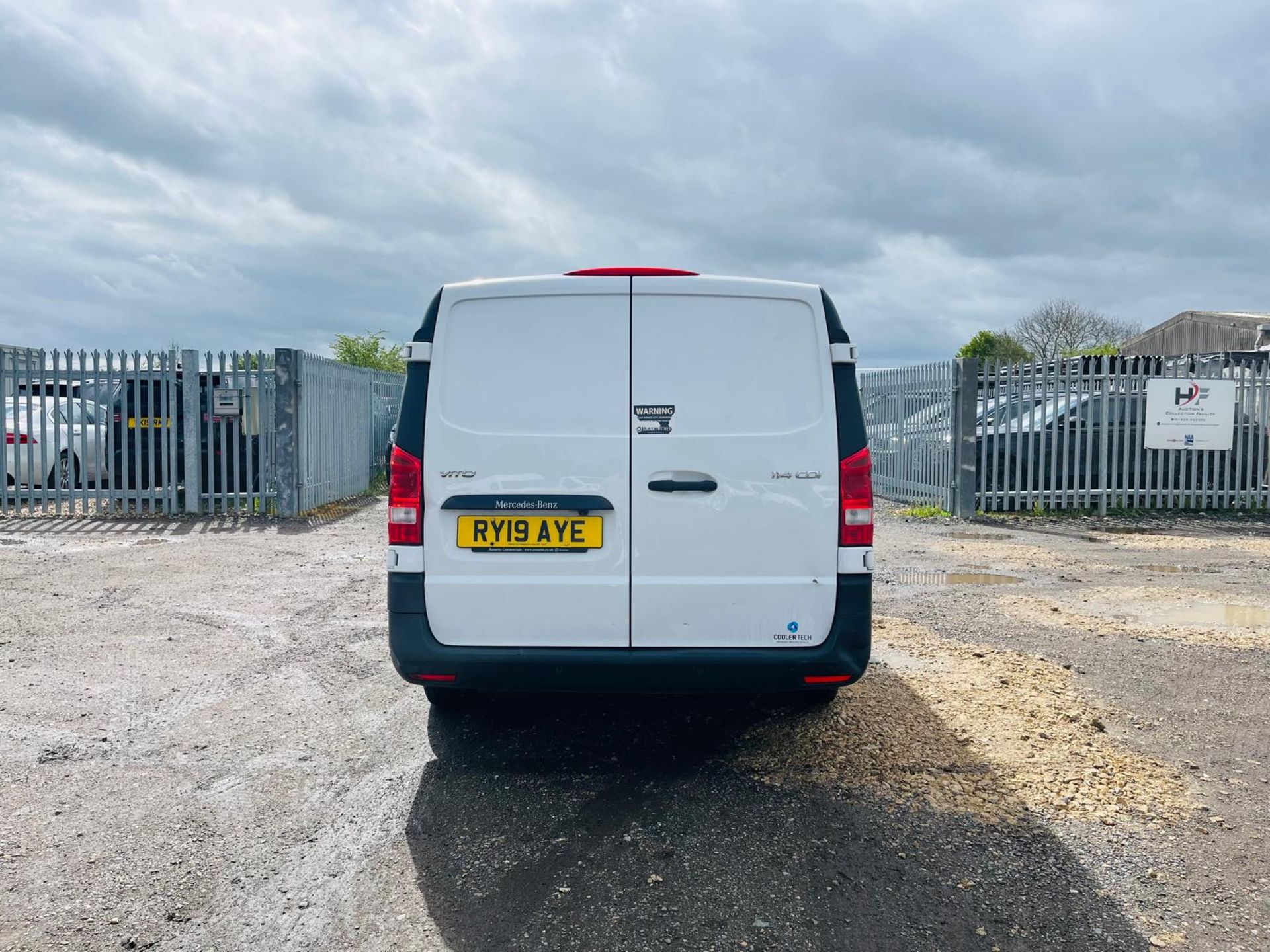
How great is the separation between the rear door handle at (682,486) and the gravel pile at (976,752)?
4.38ft

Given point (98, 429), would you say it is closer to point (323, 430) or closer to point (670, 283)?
point (323, 430)

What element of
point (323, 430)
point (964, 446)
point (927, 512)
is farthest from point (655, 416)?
point (323, 430)

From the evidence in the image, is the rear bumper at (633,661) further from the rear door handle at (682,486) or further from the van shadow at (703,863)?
the rear door handle at (682,486)

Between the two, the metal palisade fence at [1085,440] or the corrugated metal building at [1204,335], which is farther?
the corrugated metal building at [1204,335]

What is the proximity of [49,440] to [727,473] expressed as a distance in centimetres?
1442

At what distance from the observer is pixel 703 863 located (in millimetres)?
3586

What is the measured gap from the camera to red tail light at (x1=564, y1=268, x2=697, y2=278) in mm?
4195

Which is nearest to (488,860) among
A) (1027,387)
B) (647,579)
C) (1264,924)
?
(647,579)

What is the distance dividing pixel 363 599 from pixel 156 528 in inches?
252

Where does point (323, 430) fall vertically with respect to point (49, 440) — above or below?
above

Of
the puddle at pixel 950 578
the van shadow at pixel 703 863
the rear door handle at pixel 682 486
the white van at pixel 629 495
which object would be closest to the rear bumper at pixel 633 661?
the white van at pixel 629 495

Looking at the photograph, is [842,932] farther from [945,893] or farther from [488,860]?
[488,860]

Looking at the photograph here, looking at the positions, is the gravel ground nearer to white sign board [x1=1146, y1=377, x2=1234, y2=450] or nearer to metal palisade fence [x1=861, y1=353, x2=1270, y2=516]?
metal palisade fence [x1=861, y1=353, x2=1270, y2=516]

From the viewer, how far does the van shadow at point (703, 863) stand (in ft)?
10.3
